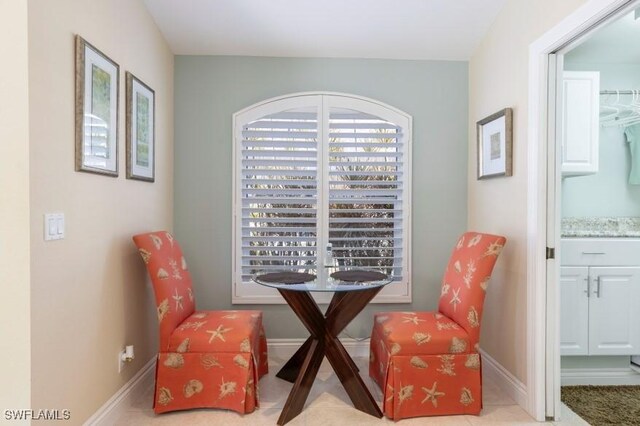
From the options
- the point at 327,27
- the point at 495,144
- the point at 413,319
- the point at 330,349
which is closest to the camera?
the point at 330,349

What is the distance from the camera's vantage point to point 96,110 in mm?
1983

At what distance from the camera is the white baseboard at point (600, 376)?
2.78 m

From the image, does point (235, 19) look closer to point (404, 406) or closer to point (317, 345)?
point (317, 345)

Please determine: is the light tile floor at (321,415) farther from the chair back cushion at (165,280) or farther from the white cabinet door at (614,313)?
the white cabinet door at (614,313)

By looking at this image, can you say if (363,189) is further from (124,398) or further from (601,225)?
(124,398)

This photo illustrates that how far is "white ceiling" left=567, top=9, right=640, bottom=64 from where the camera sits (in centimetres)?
264

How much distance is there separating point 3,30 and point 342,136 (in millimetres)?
2207

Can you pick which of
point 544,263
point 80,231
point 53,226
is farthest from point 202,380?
point 544,263

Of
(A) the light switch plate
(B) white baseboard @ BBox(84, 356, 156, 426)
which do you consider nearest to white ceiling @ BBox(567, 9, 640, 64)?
(A) the light switch plate

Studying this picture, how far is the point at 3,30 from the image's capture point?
1.48 meters

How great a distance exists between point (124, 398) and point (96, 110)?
67.0 inches

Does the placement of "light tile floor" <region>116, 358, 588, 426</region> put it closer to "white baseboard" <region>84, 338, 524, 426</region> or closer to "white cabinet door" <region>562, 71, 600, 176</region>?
"white baseboard" <region>84, 338, 524, 426</region>

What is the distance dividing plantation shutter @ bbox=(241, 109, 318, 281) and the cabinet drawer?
1.91 metres

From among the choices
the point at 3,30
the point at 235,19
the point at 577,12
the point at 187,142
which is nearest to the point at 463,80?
the point at 577,12
